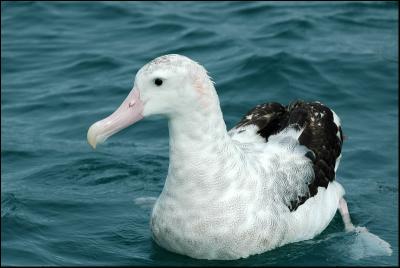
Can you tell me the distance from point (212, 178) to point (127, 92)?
5.50 m

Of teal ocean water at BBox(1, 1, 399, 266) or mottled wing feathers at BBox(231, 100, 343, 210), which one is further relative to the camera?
mottled wing feathers at BBox(231, 100, 343, 210)

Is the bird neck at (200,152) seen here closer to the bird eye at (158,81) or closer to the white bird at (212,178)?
the white bird at (212,178)

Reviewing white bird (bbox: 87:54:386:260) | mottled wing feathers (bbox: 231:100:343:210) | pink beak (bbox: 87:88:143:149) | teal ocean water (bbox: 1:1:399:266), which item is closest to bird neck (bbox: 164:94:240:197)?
white bird (bbox: 87:54:386:260)

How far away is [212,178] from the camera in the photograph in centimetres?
799

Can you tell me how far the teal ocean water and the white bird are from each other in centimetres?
20

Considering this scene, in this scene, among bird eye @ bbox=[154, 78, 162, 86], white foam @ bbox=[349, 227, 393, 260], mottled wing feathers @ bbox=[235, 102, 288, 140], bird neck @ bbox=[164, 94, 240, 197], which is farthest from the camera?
mottled wing feathers @ bbox=[235, 102, 288, 140]

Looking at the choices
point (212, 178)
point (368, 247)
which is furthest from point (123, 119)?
point (368, 247)

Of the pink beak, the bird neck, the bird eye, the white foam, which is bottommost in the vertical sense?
the white foam

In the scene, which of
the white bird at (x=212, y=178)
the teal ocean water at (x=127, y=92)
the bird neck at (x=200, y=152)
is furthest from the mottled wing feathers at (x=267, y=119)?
the bird neck at (x=200, y=152)

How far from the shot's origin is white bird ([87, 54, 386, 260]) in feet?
25.2

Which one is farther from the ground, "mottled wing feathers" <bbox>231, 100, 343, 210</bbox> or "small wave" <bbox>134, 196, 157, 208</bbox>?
"mottled wing feathers" <bbox>231, 100, 343, 210</bbox>

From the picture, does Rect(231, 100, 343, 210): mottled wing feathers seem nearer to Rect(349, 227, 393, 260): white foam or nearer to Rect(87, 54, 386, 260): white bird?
Rect(87, 54, 386, 260): white bird

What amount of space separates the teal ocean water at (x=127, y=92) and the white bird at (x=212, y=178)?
0.20 meters

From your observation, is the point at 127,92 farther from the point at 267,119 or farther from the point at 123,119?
the point at 123,119
